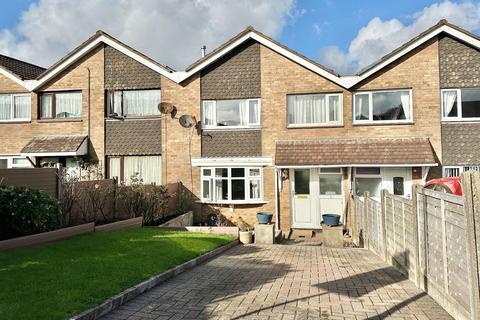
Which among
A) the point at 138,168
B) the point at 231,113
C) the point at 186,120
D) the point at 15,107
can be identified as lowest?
the point at 138,168

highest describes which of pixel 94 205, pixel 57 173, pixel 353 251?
pixel 57 173

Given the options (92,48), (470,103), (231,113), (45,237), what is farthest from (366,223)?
(92,48)

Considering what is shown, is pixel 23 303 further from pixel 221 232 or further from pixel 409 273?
pixel 221 232

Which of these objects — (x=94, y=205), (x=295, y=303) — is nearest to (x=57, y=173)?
(x=94, y=205)

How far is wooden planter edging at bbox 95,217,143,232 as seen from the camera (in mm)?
11773

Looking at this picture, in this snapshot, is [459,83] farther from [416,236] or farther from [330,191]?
[416,236]

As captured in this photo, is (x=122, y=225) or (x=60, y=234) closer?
(x=60, y=234)

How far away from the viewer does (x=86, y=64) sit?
18.3m

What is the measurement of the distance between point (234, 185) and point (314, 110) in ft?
14.8

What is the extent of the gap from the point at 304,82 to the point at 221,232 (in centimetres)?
727

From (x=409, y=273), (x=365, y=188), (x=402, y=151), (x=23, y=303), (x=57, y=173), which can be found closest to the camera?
(x=23, y=303)

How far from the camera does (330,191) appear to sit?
1627 cm

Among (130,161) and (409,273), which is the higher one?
(130,161)

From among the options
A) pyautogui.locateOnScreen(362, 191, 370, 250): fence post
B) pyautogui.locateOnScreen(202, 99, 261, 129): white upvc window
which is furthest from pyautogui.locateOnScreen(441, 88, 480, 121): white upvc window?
pyautogui.locateOnScreen(202, 99, 261, 129): white upvc window
